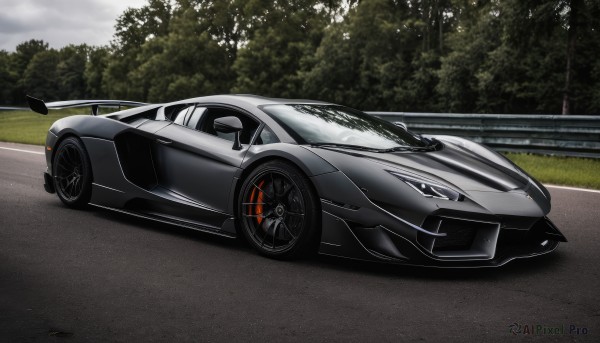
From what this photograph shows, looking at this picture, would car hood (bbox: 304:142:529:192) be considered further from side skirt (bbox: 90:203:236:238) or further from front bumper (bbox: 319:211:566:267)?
side skirt (bbox: 90:203:236:238)

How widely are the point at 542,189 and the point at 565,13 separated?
2425cm

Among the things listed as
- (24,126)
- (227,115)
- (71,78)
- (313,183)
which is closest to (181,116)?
(227,115)

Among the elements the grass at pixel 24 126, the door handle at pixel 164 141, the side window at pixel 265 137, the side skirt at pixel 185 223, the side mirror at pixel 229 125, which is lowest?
the grass at pixel 24 126

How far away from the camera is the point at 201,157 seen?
17.1 feet

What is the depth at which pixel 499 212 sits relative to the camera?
4.23 metres

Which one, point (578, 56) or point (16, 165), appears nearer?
point (16, 165)

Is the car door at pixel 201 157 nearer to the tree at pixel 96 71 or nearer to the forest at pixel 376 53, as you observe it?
the forest at pixel 376 53

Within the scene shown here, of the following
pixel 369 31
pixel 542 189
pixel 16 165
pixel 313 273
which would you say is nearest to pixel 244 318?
pixel 313 273

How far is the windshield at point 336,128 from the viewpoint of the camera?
4.89 metres

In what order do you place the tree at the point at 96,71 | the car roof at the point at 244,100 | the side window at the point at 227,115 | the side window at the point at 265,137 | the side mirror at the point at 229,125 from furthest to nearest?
the tree at the point at 96,71 → the car roof at the point at 244,100 → the side window at the point at 227,115 → the side window at the point at 265,137 → the side mirror at the point at 229,125

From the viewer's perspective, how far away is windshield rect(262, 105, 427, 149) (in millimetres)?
4891

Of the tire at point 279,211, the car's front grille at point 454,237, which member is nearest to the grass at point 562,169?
the car's front grille at point 454,237

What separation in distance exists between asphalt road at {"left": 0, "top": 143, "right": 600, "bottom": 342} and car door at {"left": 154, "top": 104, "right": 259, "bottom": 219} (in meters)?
0.38

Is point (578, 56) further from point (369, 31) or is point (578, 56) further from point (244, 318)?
point (244, 318)
